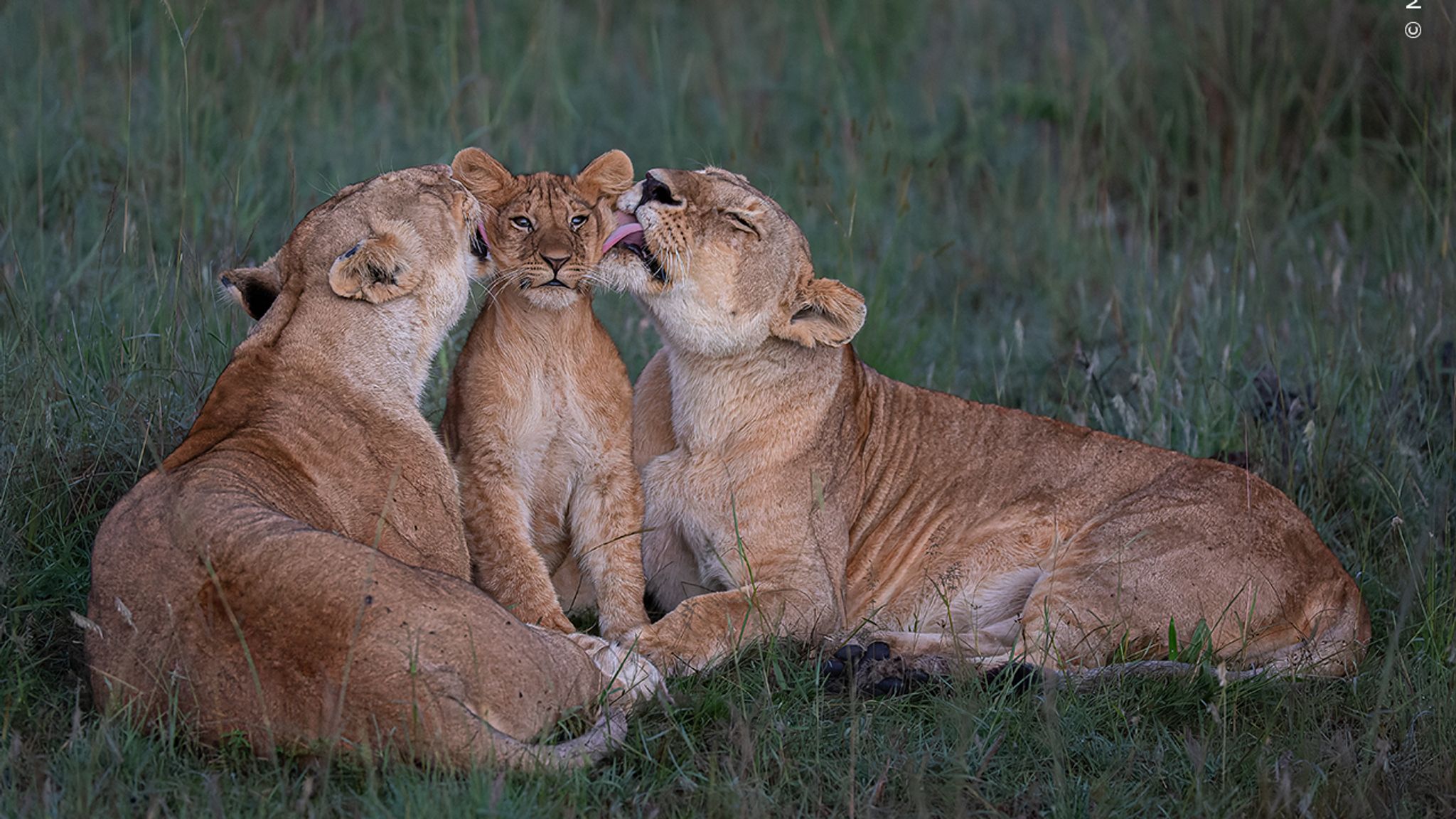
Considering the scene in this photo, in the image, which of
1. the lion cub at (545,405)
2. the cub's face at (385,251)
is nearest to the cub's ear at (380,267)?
the cub's face at (385,251)

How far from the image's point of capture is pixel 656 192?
4000mm

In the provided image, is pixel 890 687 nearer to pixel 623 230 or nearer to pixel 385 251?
pixel 623 230

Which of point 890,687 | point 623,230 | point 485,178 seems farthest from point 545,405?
point 890,687

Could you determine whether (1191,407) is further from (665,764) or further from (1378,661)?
(665,764)

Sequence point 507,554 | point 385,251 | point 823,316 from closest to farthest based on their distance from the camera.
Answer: point 385,251
point 507,554
point 823,316

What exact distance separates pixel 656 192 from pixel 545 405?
63cm

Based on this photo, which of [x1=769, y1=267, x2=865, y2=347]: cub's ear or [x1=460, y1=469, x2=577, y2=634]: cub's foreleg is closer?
[x1=460, y1=469, x2=577, y2=634]: cub's foreleg

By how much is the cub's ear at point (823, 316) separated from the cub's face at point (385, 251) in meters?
0.86

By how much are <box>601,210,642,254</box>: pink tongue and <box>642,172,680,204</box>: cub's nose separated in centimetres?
7

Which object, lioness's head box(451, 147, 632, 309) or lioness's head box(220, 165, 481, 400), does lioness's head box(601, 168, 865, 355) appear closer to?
lioness's head box(451, 147, 632, 309)

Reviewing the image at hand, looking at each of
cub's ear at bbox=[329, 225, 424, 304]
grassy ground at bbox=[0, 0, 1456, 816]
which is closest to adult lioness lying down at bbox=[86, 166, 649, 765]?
cub's ear at bbox=[329, 225, 424, 304]

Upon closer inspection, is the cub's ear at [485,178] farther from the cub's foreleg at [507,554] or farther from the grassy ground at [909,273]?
the grassy ground at [909,273]

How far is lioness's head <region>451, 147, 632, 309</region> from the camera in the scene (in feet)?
12.6

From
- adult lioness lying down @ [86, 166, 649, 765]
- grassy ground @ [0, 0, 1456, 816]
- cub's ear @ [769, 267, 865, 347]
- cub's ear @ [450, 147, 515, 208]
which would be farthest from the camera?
cub's ear @ [769, 267, 865, 347]
